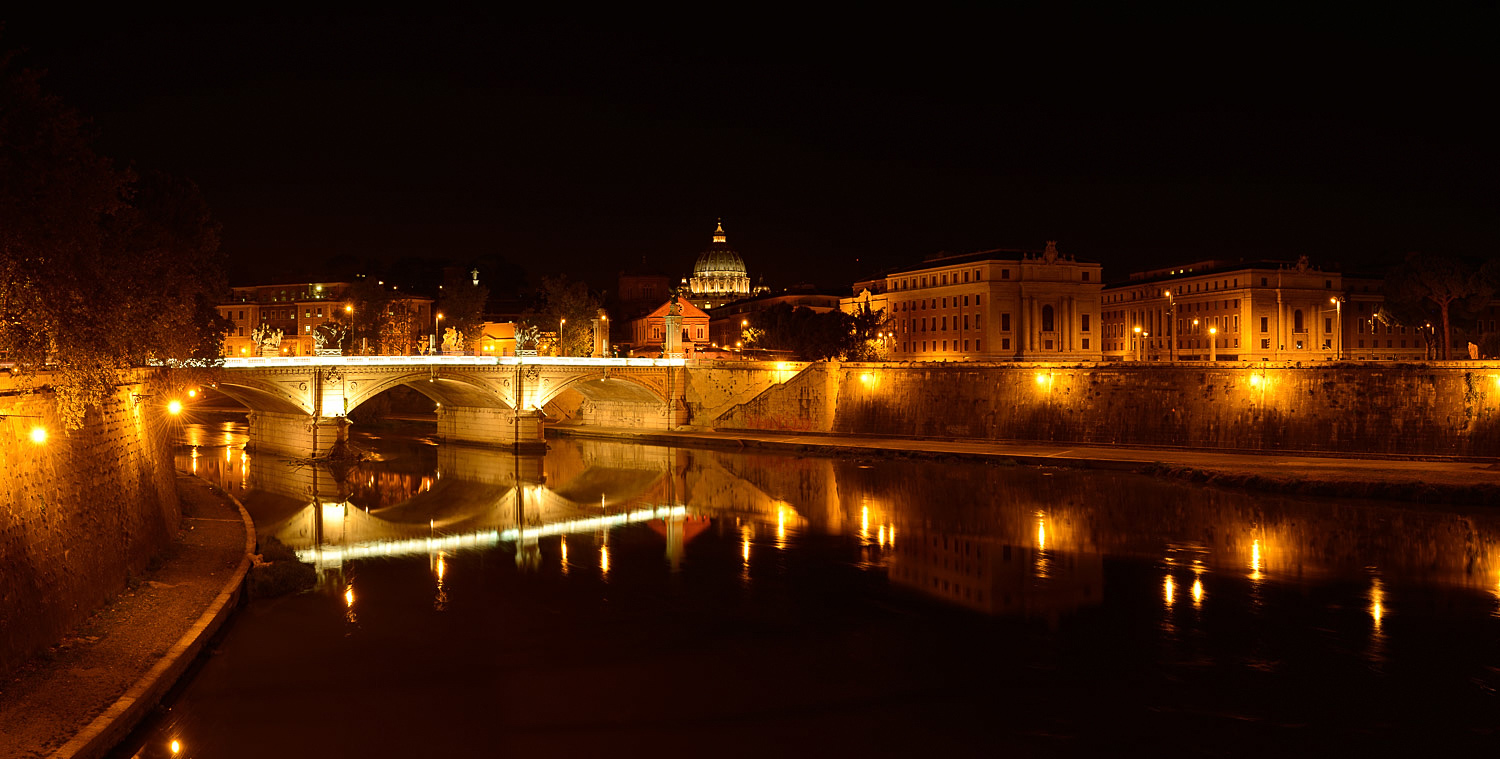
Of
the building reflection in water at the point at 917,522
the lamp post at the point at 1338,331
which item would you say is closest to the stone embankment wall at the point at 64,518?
the building reflection in water at the point at 917,522

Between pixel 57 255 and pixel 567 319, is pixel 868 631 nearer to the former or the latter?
pixel 57 255

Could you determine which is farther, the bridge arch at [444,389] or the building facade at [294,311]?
the building facade at [294,311]

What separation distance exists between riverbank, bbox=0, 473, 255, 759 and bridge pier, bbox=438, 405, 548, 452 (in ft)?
104

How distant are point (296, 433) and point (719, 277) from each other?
4163 inches

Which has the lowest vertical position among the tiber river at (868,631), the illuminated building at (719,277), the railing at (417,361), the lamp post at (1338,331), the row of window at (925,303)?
the tiber river at (868,631)

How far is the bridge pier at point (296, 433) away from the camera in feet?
152

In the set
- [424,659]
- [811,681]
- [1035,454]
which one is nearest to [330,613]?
[424,659]

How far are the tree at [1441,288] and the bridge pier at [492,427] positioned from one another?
140 ft

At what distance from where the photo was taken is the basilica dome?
150462 millimetres

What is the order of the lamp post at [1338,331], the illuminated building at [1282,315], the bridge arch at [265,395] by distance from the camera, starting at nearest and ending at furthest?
the bridge arch at [265,395]
the lamp post at [1338,331]
the illuminated building at [1282,315]

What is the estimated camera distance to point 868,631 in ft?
66.5

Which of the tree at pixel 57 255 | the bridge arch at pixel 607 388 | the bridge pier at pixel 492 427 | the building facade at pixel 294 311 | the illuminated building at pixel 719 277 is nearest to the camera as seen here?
the tree at pixel 57 255

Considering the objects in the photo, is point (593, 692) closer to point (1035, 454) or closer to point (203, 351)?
point (203, 351)

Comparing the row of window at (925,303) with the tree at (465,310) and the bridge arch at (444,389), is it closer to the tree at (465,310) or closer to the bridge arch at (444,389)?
the tree at (465,310)
